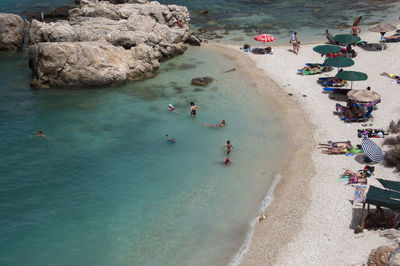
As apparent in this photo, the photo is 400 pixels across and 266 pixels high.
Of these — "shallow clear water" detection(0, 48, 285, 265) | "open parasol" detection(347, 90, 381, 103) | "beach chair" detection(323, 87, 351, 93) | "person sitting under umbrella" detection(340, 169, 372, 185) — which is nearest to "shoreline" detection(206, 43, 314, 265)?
"shallow clear water" detection(0, 48, 285, 265)

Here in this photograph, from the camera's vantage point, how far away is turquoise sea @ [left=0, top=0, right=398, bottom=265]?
776 inches

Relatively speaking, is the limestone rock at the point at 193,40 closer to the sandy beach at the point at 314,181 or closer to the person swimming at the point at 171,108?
the sandy beach at the point at 314,181

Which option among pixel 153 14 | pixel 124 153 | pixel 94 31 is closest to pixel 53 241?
pixel 124 153

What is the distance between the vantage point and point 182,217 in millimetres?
21219

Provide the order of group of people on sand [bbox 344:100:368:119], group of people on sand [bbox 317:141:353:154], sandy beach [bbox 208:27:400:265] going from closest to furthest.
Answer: sandy beach [bbox 208:27:400:265], group of people on sand [bbox 317:141:353:154], group of people on sand [bbox 344:100:368:119]

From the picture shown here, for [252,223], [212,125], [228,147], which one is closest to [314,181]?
[252,223]

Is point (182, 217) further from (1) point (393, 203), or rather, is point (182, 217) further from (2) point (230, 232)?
(1) point (393, 203)

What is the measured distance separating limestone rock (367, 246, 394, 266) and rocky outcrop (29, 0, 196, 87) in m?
28.3

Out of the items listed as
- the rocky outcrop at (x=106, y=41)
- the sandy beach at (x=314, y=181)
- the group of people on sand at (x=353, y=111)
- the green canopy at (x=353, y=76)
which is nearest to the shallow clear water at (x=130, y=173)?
the sandy beach at (x=314, y=181)

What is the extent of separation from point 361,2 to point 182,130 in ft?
171

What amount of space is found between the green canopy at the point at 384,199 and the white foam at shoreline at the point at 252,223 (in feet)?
19.4

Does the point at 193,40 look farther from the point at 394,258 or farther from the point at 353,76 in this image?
the point at 394,258

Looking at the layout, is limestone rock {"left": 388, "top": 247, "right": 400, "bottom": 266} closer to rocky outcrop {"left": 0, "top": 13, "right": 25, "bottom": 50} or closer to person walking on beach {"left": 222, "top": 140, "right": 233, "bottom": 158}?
person walking on beach {"left": 222, "top": 140, "right": 233, "bottom": 158}

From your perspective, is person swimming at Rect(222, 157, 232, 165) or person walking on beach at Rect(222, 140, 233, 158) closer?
person swimming at Rect(222, 157, 232, 165)
